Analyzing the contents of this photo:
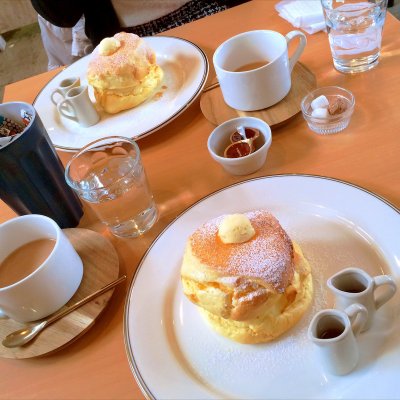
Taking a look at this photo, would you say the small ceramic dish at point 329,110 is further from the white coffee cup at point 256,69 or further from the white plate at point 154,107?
the white plate at point 154,107

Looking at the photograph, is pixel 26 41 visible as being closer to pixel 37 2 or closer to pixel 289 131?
pixel 37 2

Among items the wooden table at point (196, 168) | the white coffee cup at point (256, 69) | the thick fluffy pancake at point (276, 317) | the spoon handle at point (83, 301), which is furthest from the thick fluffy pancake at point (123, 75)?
the thick fluffy pancake at point (276, 317)

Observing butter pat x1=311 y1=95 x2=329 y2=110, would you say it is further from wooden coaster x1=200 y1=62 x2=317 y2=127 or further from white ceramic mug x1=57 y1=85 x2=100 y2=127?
white ceramic mug x1=57 y1=85 x2=100 y2=127

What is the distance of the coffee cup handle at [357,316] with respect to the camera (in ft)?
1.91

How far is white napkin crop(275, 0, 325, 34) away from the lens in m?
1.25

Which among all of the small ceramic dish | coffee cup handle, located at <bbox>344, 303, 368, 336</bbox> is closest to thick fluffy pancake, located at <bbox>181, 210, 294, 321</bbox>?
coffee cup handle, located at <bbox>344, 303, 368, 336</bbox>

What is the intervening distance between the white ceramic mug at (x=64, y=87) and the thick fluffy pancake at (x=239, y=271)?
712mm

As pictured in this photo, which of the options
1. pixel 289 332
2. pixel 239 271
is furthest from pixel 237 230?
pixel 289 332

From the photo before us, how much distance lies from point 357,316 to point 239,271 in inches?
6.7

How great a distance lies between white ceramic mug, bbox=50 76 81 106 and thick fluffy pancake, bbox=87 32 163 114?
0.22 ft

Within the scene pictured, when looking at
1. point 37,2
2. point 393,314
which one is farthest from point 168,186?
point 37,2

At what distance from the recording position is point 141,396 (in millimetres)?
673

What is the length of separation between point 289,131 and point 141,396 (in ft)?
2.09

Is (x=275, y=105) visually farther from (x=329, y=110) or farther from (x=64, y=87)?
(x=64, y=87)
